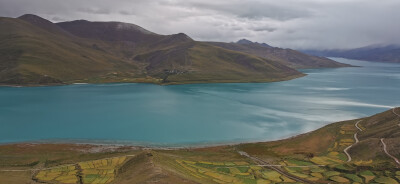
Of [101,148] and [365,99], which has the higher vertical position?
[365,99]

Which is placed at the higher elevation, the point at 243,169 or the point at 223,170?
the point at 243,169

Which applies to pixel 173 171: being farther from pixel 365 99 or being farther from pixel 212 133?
pixel 365 99

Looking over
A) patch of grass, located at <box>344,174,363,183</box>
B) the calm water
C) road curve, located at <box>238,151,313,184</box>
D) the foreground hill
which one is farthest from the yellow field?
patch of grass, located at <box>344,174,363,183</box>

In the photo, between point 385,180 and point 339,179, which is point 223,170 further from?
point 385,180

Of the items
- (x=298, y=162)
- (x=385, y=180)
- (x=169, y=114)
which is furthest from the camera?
(x=169, y=114)

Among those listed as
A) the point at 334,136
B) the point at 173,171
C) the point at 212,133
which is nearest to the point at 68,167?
the point at 173,171

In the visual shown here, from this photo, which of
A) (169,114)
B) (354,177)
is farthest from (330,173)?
(169,114)

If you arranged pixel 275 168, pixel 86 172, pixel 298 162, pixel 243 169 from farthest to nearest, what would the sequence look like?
pixel 298 162
pixel 275 168
pixel 243 169
pixel 86 172
